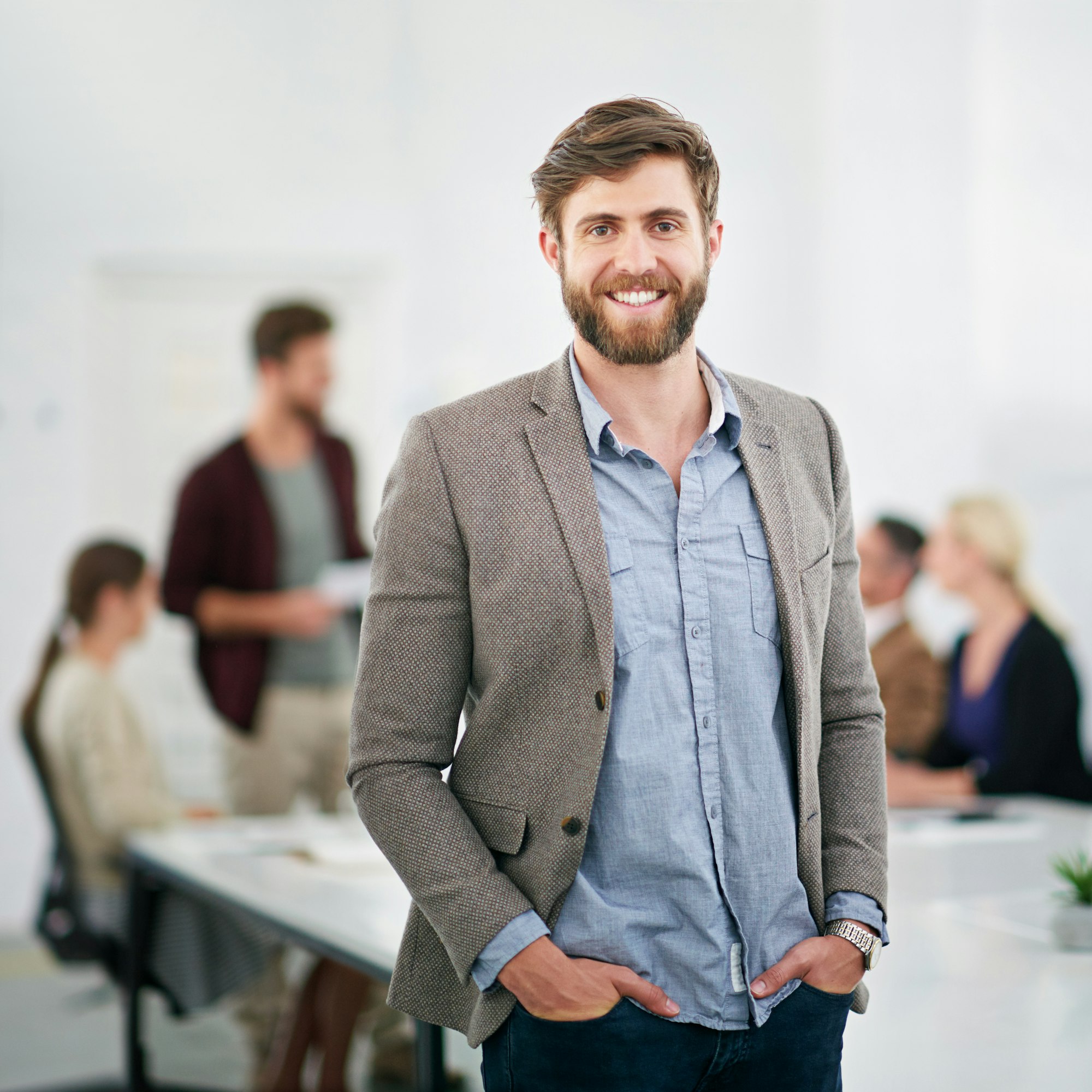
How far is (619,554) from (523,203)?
4112mm

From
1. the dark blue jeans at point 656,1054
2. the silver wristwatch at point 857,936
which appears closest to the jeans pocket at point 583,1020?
the dark blue jeans at point 656,1054

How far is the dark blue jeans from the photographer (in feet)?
4.12

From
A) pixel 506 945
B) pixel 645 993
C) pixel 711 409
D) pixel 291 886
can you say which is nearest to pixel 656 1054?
pixel 645 993

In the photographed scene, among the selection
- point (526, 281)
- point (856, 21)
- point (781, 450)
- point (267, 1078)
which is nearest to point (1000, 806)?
point (267, 1078)

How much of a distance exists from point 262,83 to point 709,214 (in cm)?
416

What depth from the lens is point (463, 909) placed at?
1255mm

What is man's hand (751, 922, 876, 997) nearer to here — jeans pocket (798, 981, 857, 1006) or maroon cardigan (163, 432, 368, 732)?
jeans pocket (798, 981, 857, 1006)

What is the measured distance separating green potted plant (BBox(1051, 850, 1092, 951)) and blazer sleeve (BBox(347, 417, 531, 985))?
40.3 inches

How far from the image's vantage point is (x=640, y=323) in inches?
52.0

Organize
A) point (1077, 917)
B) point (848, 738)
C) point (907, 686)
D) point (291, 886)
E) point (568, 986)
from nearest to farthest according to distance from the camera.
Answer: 1. point (568, 986)
2. point (848, 738)
3. point (1077, 917)
4. point (291, 886)
5. point (907, 686)

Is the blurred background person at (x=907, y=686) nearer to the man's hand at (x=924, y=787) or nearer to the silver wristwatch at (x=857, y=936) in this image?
the man's hand at (x=924, y=787)

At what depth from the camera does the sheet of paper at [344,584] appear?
3.50 meters

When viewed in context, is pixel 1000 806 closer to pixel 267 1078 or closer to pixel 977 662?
pixel 977 662

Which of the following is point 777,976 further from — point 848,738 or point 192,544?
point 192,544
